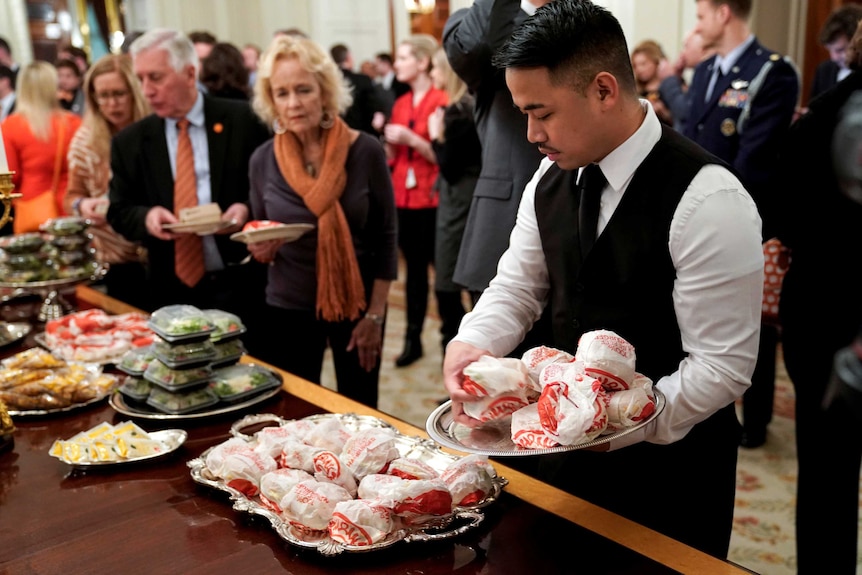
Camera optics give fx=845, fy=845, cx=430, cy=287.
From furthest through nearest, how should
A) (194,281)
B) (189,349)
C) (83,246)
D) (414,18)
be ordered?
(414,18) → (194,281) → (83,246) → (189,349)

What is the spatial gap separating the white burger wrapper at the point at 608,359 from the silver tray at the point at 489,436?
7cm

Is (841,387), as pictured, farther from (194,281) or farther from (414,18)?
(414,18)

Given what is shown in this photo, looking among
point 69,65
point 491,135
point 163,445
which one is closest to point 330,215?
point 491,135

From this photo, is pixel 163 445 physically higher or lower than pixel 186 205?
lower

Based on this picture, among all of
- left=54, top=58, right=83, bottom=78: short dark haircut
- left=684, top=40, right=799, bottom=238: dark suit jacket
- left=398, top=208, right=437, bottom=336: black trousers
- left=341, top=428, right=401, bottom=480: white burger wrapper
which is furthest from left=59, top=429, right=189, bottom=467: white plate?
left=54, top=58, right=83, bottom=78: short dark haircut

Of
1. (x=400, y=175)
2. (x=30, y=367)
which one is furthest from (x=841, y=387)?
(x=400, y=175)

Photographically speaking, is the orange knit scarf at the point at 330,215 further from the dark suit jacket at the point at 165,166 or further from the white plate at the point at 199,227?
the dark suit jacket at the point at 165,166

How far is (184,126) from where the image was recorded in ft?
10.1

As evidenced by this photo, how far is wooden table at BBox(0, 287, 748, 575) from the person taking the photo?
1.23 meters

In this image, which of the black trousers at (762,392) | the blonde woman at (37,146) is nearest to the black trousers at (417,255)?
the blonde woman at (37,146)

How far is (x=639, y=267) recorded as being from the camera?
1428mm

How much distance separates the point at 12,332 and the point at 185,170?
33.6 inches

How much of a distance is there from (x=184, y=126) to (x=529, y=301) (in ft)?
6.16

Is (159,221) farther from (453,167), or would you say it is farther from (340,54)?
(340,54)
